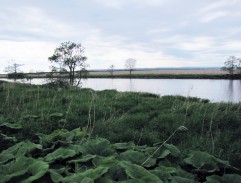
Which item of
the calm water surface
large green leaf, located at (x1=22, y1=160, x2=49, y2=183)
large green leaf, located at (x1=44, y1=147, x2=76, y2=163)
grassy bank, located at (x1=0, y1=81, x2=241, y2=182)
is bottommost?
the calm water surface

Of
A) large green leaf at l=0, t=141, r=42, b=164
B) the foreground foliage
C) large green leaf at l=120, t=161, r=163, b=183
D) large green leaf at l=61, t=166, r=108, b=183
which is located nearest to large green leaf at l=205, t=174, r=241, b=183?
the foreground foliage

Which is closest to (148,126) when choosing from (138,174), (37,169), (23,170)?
(138,174)

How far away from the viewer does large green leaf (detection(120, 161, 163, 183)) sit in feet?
8.29

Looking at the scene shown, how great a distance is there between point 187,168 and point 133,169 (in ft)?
3.55

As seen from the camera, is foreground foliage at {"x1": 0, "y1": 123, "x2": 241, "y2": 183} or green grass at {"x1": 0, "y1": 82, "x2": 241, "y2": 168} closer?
foreground foliage at {"x1": 0, "y1": 123, "x2": 241, "y2": 183}

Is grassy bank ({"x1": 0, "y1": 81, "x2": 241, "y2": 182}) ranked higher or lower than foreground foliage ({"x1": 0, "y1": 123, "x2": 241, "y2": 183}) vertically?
lower

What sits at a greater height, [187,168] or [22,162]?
[22,162]

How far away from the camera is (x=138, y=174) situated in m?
2.64

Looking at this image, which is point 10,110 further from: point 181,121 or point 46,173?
point 46,173

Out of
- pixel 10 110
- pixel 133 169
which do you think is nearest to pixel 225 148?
pixel 133 169

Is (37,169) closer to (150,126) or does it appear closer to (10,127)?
(10,127)

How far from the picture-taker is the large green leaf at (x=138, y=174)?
2.53m

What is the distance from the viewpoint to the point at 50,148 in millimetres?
3787

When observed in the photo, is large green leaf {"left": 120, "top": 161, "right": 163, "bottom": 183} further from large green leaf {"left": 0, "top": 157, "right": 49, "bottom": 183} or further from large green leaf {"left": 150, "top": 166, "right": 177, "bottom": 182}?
large green leaf {"left": 0, "top": 157, "right": 49, "bottom": 183}
